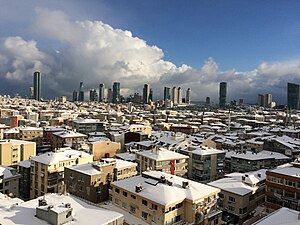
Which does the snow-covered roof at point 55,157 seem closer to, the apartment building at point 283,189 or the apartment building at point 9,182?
the apartment building at point 9,182

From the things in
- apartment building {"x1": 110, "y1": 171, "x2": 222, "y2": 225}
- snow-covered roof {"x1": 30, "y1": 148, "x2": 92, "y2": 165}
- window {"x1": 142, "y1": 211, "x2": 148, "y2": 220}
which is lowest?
window {"x1": 142, "y1": 211, "x2": 148, "y2": 220}

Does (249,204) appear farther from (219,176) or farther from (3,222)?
(3,222)

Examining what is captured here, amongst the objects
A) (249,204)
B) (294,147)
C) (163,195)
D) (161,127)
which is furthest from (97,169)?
(161,127)

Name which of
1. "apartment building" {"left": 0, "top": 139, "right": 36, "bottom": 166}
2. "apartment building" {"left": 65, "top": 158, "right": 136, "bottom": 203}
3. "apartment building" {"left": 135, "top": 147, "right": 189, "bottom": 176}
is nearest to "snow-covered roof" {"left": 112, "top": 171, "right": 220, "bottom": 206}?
"apartment building" {"left": 65, "top": 158, "right": 136, "bottom": 203}

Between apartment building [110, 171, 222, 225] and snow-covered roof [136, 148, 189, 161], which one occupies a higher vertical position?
→ snow-covered roof [136, 148, 189, 161]

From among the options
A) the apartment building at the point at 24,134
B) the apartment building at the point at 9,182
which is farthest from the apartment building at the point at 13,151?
the apartment building at the point at 24,134

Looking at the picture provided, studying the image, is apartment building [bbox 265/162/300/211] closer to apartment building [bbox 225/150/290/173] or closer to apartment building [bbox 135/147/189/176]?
apartment building [bbox 135/147/189/176]
